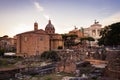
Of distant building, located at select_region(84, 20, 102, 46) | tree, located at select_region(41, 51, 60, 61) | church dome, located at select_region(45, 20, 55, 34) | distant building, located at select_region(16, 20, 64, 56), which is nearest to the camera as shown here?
tree, located at select_region(41, 51, 60, 61)

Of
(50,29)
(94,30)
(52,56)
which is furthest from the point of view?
(94,30)

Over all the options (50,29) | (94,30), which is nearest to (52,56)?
(50,29)

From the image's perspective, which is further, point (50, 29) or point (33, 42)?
point (50, 29)

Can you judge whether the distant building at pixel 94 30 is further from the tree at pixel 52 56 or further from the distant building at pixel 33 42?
the tree at pixel 52 56

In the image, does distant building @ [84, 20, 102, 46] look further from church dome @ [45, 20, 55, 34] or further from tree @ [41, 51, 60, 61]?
tree @ [41, 51, 60, 61]

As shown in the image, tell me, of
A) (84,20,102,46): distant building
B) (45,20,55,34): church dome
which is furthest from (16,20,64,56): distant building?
(84,20,102,46): distant building

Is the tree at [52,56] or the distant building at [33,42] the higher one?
the distant building at [33,42]

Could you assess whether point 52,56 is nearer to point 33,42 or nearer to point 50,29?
point 33,42

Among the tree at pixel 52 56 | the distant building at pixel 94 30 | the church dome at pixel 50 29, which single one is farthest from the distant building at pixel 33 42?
the distant building at pixel 94 30

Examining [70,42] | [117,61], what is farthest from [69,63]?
[70,42]

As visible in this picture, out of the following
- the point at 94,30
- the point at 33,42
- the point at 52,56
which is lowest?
the point at 52,56

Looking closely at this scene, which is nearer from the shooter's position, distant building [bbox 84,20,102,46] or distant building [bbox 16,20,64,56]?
distant building [bbox 16,20,64,56]

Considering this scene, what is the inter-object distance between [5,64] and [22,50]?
37.2ft

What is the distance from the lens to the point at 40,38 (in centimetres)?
4144
